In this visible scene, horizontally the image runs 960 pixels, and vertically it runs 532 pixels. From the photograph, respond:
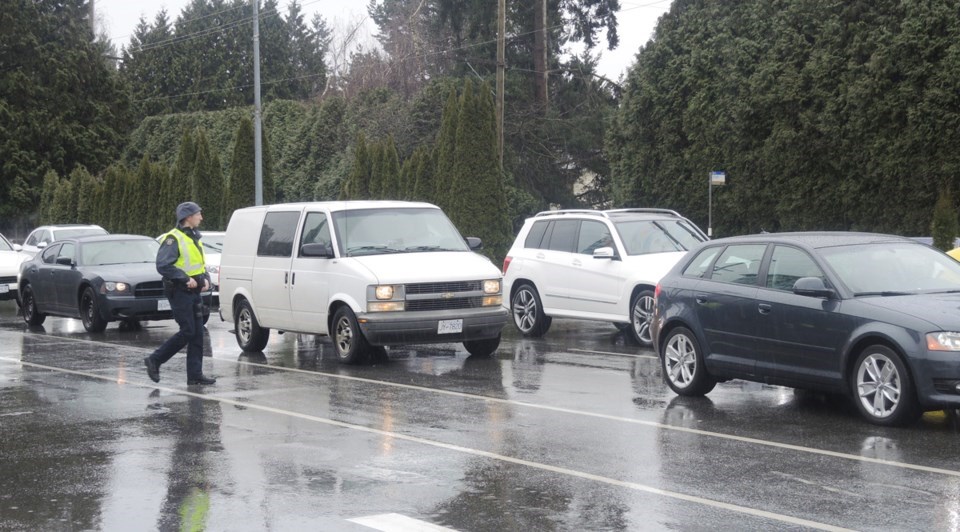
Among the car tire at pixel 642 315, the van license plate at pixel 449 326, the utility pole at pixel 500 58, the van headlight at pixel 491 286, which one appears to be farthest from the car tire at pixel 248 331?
the utility pole at pixel 500 58

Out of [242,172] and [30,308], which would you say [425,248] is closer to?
[30,308]

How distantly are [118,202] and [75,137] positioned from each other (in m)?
14.8

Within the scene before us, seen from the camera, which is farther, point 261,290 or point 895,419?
point 261,290

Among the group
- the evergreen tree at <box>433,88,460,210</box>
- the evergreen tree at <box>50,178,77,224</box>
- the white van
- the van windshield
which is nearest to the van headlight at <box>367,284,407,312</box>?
the white van

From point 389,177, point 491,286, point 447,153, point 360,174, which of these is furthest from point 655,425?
point 360,174

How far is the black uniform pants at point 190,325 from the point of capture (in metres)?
12.9

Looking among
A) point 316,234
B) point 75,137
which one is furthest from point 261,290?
point 75,137

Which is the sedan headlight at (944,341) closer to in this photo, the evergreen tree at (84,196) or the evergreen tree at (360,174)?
the evergreen tree at (360,174)

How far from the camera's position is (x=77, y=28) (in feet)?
214

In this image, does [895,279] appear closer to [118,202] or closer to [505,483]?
[505,483]

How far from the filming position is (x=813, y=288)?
1043 centimetres

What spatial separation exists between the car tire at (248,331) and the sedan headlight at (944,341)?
9.19 meters

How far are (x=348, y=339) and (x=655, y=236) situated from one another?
4.93m

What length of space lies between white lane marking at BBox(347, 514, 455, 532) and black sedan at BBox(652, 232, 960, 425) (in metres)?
4.54
